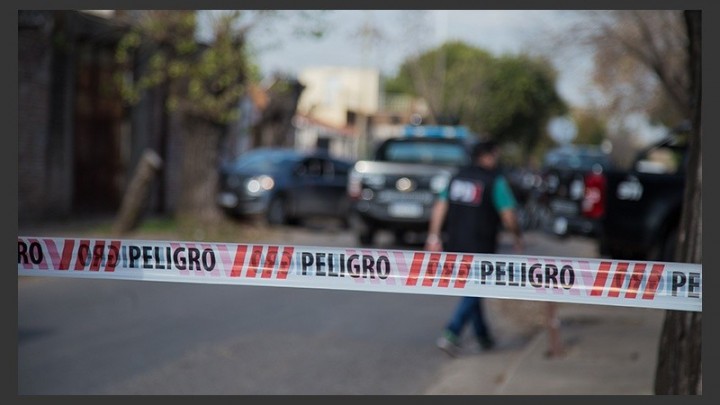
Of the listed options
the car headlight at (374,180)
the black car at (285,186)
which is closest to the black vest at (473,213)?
the car headlight at (374,180)

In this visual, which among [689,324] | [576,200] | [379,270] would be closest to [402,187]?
[576,200]

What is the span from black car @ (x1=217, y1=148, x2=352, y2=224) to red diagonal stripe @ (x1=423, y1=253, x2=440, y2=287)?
50.2 ft

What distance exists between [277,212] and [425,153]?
451cm

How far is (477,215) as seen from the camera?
9.22 m

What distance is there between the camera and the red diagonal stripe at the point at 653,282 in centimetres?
515

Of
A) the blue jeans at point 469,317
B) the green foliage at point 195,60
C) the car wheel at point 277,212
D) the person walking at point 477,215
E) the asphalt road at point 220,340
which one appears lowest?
the car wheel at point 277,212

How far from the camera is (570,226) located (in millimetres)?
13883

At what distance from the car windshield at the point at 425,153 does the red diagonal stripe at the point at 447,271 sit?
11827mm

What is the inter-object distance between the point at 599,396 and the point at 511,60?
2063 inches

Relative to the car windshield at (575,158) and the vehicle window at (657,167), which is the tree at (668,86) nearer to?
the vehicle window at (657,167)

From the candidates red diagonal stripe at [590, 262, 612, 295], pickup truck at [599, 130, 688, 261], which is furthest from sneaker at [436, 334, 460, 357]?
red diagonal stripe at [590, 262, 612, 295]

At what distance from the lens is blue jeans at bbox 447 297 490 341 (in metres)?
9.06

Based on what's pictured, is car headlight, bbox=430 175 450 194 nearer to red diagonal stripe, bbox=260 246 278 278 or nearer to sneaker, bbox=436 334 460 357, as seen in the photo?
sneaker, bbox=436 334 460 357

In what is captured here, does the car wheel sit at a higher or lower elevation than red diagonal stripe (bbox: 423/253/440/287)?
lower
